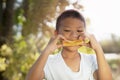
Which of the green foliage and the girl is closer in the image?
the girl

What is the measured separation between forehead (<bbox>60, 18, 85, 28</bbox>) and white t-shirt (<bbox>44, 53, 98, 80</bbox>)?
96 mm

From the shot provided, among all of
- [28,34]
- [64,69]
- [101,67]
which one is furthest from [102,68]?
[28,34]

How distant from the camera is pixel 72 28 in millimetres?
973

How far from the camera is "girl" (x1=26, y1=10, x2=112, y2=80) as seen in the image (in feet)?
3.10

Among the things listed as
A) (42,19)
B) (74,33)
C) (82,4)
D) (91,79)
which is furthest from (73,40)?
(42,19)

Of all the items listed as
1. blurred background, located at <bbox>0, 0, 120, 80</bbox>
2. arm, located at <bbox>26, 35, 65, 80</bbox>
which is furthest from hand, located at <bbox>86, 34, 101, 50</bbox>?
blurred background, located at <bbox>0, 0, 120, 80</bbox>

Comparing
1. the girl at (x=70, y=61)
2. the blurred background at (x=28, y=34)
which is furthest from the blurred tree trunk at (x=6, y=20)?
the girl at (x=70, y=61)

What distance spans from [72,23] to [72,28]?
18mm

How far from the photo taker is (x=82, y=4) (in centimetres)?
187

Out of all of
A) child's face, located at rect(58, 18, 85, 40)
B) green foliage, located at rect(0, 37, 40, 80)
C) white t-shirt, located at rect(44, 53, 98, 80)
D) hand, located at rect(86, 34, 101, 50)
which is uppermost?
child's face, located at rect(58, 18, 85, 40)

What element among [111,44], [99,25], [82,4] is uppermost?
[82,4]

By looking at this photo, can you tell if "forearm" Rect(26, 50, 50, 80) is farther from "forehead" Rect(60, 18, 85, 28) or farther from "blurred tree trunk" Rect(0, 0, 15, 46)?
"blurred tree trunk" Rect(0, 0, 15, 46)

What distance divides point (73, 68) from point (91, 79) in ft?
0.21

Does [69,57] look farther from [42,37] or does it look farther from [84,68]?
[42,37]
